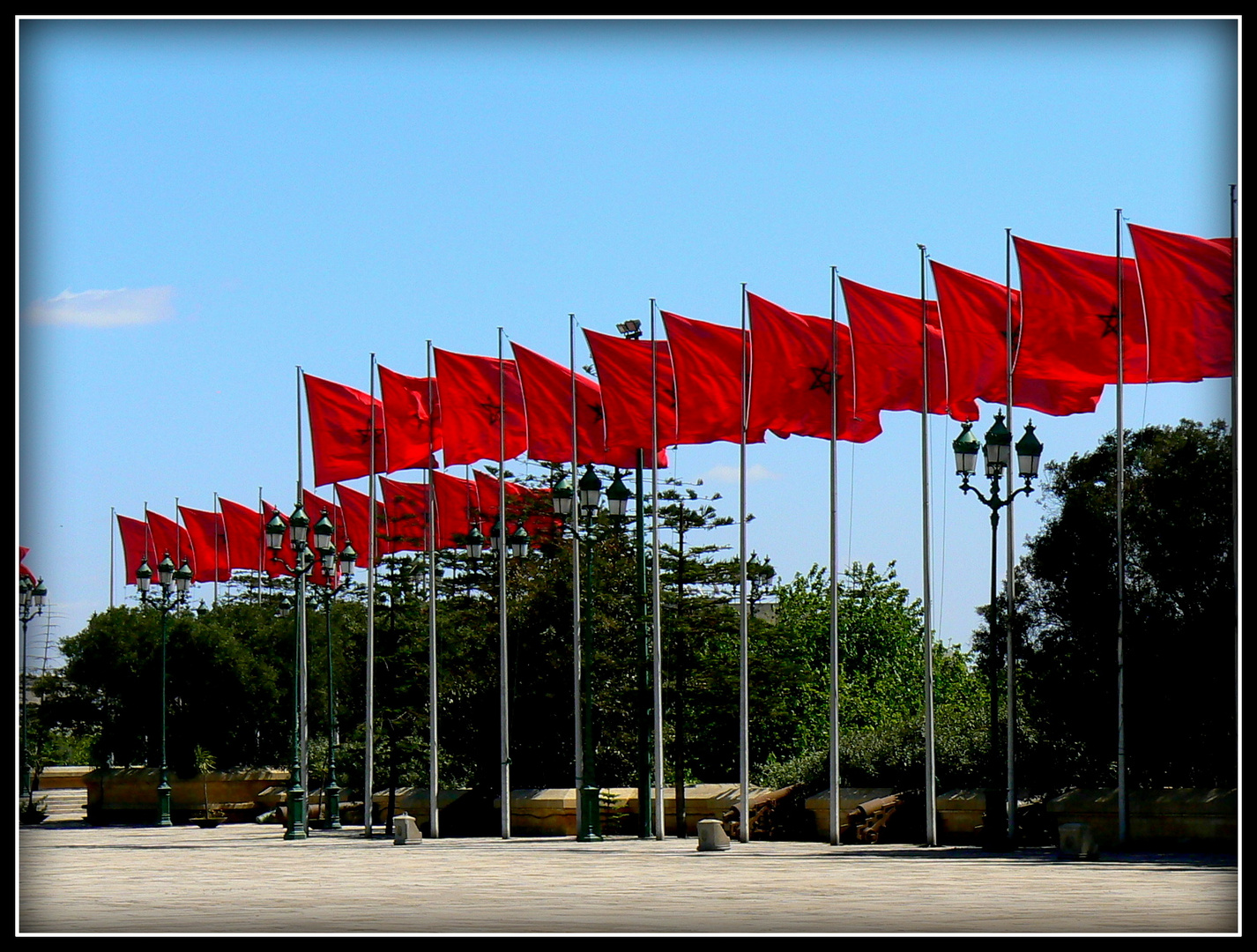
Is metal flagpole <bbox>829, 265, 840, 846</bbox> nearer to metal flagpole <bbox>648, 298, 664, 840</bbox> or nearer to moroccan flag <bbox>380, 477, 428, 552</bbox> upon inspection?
metal flagpole <bbox>648, 298, 664, 840</bbox>

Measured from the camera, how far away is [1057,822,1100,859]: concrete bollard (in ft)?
76.6

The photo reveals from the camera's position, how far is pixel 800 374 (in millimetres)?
31797

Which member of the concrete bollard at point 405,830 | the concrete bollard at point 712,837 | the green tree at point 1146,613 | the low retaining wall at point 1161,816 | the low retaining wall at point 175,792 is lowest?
the low retaining wall at point 175,792

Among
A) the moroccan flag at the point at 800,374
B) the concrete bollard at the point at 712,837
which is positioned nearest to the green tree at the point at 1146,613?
the moroccan flag at the point at 800,374

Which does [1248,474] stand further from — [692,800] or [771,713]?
[771,713]

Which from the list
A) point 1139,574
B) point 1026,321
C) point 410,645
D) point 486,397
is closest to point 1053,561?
point 1139,574

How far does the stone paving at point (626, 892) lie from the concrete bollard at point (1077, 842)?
282 millimetres

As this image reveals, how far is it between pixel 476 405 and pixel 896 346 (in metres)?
10.4

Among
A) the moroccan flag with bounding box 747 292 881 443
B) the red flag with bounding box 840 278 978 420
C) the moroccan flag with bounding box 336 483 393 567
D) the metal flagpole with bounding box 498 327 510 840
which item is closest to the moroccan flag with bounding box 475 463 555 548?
the metal flagpole with bounding box 498 327 510 840

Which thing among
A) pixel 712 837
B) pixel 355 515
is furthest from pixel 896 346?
pixel 355 515

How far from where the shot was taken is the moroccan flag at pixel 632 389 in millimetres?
33781

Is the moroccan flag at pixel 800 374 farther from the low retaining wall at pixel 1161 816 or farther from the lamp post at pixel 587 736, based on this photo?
the low retaining wall at pixel 1161 816

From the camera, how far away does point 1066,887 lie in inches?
720
